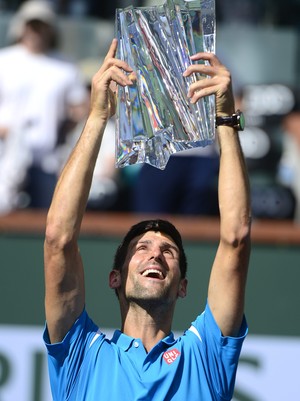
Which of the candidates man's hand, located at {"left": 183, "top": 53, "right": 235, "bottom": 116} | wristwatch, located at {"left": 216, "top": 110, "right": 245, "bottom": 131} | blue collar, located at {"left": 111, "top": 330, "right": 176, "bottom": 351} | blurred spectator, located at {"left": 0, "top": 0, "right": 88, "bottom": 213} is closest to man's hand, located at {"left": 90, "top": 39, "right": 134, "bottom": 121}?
man's hand, located at {"left": 183, "top": 53, "right": 235, "bottom": 116}

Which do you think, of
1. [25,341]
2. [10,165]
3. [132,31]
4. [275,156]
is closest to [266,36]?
[275,156]

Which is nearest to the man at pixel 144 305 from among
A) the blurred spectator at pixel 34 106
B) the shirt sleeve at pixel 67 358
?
the shirt sleeve at pixel 67 358

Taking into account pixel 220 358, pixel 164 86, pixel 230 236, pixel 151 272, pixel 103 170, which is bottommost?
pixel 220 358

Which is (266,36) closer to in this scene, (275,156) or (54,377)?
(275,156)

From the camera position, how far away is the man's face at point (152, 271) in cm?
383

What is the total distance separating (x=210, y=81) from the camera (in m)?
3.80

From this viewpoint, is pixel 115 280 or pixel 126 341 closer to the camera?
pixel 126 341

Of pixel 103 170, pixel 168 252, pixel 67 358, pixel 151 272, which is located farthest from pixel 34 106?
pixel 67 358

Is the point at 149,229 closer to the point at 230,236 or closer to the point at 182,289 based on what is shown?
the point at 182,289

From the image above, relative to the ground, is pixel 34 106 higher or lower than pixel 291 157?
higher

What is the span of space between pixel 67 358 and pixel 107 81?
950 millimetres

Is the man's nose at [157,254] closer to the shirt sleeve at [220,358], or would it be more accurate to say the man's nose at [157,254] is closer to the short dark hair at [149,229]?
the short dark hair at [149,229]

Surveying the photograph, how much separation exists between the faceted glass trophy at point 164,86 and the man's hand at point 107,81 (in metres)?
0.06

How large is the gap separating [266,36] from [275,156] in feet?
3.74
